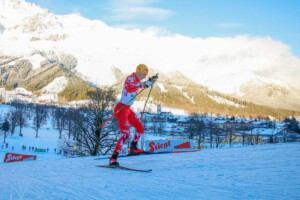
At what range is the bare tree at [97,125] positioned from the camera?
27609 millimetres

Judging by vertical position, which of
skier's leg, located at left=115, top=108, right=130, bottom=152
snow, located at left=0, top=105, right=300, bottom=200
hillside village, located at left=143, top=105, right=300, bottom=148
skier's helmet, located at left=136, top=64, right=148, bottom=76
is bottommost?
hillside village, located at left=143, top=105, right=300, bottom=148

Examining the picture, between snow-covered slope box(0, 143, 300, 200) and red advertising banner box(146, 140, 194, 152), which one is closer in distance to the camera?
snow-covered slope box(0, 143, 300, 200)

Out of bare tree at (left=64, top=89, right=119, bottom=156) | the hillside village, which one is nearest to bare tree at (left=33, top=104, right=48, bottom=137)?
the hillside village

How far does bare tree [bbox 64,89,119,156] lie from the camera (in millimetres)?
27609

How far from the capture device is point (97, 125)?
27.9 meters

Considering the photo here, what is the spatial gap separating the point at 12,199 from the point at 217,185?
8.35 ft

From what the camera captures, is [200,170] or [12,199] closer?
[12,199]

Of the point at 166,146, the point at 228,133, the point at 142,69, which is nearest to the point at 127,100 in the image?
the point at 142,69

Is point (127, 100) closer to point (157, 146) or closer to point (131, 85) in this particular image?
point (131, 85)

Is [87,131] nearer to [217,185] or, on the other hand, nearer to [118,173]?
[118,173]

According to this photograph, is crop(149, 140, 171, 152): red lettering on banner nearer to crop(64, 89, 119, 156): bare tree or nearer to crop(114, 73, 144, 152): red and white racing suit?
crop(114, 73, 144, 152): red and white racing suit

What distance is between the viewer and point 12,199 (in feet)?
13.5

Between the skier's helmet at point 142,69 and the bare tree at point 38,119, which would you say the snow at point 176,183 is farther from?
the bare tree at point 38,119

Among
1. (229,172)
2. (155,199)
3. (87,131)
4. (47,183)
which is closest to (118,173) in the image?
(47,183)
